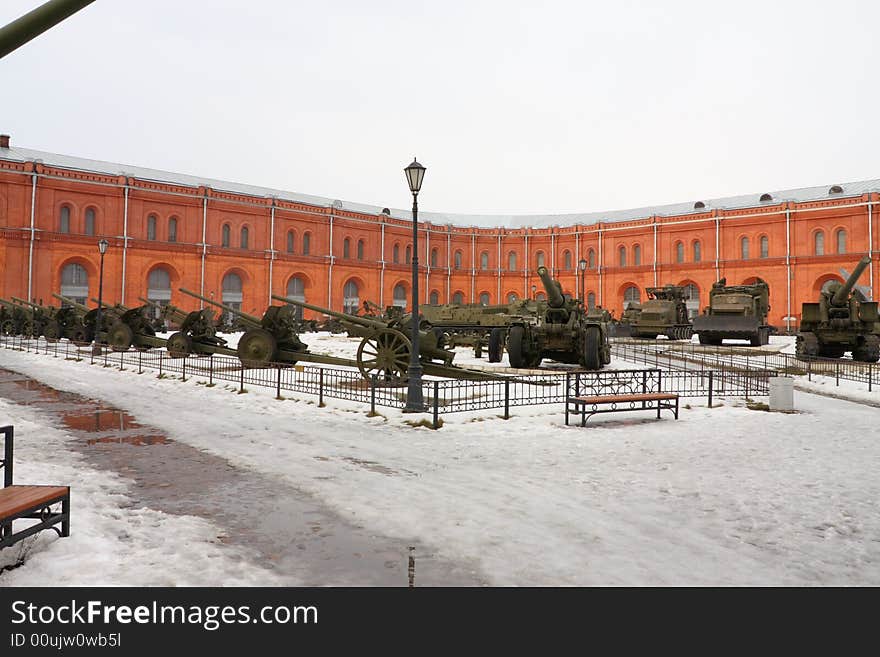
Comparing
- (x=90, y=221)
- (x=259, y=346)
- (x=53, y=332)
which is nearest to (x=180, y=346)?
(x=259, y=346)

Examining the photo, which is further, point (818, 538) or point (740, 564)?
point (818, 538)

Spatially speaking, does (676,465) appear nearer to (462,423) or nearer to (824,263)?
(462,423)

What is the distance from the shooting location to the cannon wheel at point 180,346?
776 inches

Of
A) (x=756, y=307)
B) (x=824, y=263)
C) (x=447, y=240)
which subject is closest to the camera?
(x=756, y=307)

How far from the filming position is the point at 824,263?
Result: 4597cm

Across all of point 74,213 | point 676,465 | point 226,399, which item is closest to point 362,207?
point 74,213

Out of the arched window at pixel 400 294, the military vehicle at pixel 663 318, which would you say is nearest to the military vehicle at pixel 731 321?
the military vehicle at pixel 663 318

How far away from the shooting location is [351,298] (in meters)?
55.4

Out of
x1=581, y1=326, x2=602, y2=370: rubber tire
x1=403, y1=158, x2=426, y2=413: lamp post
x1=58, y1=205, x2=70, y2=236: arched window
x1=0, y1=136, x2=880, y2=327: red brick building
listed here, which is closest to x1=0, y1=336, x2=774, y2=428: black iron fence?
x1=403, y1=158, x2=426, y2=413: lamp post

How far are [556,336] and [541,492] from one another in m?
11.8

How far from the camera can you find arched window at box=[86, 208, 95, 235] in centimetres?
4231

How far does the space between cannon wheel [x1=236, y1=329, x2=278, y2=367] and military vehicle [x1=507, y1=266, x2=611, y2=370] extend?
6.62 meters
